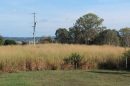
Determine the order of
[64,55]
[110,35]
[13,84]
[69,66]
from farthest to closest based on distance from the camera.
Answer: [110,35], [64,55], [69,66], [13,84]

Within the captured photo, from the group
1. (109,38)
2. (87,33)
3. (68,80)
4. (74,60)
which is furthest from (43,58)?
(87,33)

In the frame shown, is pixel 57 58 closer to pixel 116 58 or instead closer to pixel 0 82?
A: pixel 116 58

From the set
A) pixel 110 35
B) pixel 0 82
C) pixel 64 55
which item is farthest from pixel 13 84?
pixel 110 35

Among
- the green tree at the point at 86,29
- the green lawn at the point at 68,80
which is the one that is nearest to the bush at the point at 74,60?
the green lawn at the point at 68,80

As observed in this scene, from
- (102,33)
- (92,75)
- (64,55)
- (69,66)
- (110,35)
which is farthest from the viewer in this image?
(102,33)

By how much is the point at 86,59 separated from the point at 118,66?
1681 millimetres

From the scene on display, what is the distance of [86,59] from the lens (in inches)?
834

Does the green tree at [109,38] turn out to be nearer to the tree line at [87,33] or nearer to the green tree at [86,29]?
the tree line at [87,33]

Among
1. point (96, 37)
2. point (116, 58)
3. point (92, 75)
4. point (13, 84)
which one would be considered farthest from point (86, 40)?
point (13, 84)

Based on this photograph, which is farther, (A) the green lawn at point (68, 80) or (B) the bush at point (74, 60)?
(B) the bush at point (74, 60)

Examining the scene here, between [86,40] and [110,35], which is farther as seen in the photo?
[86,40]

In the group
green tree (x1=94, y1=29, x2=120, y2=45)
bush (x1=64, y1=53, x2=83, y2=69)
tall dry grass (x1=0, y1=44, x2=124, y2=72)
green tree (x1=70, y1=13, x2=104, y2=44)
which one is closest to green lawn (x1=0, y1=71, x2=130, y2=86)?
tall dry grass (x1=0, y1=44, x2=124, y2=72)

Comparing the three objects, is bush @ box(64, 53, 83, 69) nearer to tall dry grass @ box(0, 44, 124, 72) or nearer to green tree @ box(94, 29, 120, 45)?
tall dry grass @ box(0, 44, 124, 72)

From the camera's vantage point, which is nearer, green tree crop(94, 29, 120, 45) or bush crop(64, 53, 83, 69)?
bush crop(64, 53, 83, 69)
